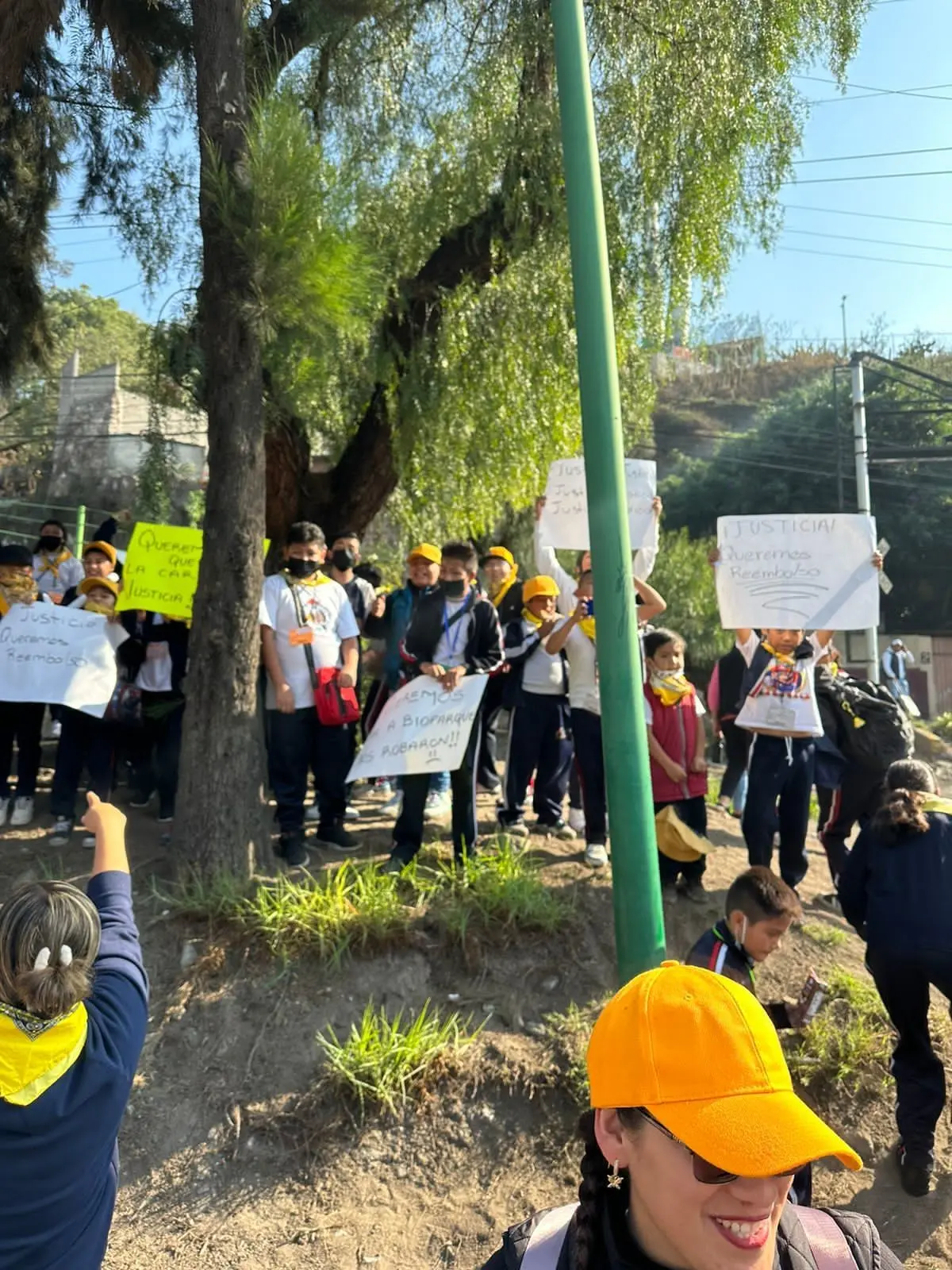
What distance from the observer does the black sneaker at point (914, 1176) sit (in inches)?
142

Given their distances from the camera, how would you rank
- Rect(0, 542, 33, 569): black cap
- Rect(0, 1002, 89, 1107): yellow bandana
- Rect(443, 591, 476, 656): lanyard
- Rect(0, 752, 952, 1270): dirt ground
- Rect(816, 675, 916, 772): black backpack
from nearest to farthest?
Rect(0, 1002, 89, 1107): yellow bandana → Rect(0, 752, 952, 1270): dirt ground → Rect(443, 591, 476, 656): lanyard → Rect(816, 675, 916, 772): black backpack → Rect(0, 542, 33, 569): black cap

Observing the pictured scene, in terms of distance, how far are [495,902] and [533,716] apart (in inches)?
62.9

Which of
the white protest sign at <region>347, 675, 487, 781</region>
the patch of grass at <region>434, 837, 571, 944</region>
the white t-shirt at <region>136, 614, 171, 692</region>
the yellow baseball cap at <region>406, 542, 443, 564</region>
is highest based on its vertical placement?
the yellow baseball cap at <region>406, 542, 443, 564</region>

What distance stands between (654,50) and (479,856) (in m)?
5.43

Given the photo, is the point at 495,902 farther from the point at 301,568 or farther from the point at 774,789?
the point at 301,568

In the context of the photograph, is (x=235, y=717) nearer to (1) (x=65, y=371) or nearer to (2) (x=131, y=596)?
(2) (x=131, y=596)

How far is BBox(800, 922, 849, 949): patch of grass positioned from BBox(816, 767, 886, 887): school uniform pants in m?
0.44

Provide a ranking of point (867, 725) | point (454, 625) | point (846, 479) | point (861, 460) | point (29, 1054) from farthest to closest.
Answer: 1. point (846, 479)
2. point (861, 460)
3. point (867, 725)
4. point (454, 625)
5. point (29, 1054)

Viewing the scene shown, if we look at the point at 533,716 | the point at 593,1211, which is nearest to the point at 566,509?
the point at 533,716

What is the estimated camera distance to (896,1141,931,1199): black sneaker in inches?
142

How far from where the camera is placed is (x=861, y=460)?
1457 cm

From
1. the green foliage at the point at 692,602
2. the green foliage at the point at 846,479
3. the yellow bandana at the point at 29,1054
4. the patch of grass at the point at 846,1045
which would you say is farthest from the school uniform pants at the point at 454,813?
the green foliage at the point at 846,479

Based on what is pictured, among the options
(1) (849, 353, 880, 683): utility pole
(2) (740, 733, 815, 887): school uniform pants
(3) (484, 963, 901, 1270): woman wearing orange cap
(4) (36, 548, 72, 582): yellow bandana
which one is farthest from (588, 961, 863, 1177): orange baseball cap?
(1) (849, 353, 880, 683): utility pole

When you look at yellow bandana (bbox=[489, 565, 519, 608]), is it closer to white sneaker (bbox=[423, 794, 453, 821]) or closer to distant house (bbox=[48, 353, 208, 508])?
white sneaker (bbox=[423, 794, 453, 821])
